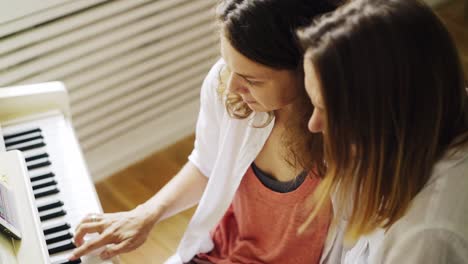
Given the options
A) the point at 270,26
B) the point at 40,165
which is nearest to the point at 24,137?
the point at 40,165

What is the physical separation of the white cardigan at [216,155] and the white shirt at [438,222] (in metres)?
0.33

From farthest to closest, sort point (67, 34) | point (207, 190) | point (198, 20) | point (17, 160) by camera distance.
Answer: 1. point (198, 20)
2. point (67, 34)
3. point (207, 190)
4. point (17, 160)

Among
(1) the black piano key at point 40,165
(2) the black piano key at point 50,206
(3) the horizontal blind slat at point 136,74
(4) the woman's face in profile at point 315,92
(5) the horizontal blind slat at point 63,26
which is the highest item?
(5) the horizontal blind slat at point 63,26

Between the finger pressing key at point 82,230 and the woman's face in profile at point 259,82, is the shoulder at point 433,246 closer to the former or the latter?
the woman's face in profile at point 259,82

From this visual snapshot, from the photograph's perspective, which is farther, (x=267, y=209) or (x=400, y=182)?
(x=267, y=209)

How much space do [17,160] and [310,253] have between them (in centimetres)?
65

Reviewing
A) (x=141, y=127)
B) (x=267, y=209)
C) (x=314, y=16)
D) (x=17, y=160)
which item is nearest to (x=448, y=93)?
(x=314, y=16)

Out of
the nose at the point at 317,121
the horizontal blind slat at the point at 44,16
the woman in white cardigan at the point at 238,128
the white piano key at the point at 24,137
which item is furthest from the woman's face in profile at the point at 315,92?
the horizontal blind slat at the point at 44,16

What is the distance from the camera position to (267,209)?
4.03 feet

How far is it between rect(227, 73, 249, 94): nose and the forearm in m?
0.35

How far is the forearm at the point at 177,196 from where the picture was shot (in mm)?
1249

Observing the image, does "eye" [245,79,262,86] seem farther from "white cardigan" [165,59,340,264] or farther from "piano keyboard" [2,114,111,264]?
"piano keyboard" [2,114,111,264]

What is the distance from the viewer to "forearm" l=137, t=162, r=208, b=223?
125 cm

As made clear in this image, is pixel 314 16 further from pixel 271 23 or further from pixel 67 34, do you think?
pixel 67 34
